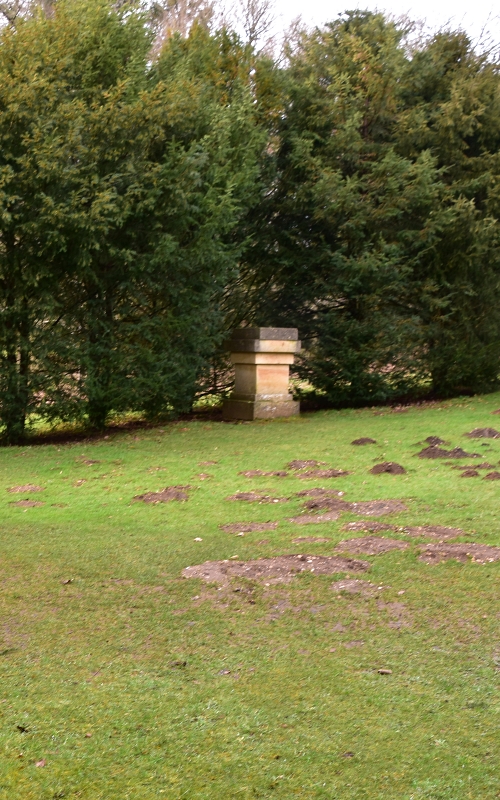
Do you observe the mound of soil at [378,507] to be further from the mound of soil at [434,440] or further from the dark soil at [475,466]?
the mound of soil at [434,440]

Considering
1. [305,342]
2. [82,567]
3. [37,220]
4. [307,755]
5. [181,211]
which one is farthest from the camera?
[305,342]

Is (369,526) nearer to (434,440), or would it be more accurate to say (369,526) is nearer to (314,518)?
(314,518)

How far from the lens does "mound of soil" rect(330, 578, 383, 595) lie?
4902mm

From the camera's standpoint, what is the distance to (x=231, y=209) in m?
12.6

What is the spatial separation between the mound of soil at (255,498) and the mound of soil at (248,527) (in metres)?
0.86

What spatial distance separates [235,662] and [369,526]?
2567 millimetres

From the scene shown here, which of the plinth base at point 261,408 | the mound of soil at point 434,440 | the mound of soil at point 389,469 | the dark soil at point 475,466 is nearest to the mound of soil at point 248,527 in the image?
the mound of soil at point 389,469

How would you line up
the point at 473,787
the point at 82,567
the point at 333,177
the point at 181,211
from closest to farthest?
1. the point at 473,787
2. the point at 82,567
3. the point at 181,211
4. the point at 333,177

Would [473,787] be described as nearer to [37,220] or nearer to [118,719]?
[118,719]

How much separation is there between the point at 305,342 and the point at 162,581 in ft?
35.3

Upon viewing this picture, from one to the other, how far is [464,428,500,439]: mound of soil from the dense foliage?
13.4ft

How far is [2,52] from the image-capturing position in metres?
11.0

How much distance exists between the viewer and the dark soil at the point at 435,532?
19.7ft

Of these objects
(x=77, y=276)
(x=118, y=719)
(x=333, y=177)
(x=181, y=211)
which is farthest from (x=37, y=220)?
(x=118, y=719)
